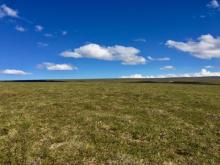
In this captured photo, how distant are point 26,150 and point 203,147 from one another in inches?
446

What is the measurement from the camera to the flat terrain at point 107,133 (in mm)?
16103

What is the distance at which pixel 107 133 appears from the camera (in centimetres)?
2005

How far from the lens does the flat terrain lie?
16103mm

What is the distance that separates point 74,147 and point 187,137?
838cm

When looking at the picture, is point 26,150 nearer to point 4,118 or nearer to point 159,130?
point 4,118

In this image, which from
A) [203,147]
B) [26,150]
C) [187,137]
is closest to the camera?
[26,150]

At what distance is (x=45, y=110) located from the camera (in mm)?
26453

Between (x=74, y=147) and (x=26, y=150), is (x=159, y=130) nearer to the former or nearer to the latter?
(x=74, y=147)

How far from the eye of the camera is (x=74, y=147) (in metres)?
17.2

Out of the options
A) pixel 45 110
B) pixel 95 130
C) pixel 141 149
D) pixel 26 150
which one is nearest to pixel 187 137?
pixel 141 149

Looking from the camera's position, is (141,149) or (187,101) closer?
(141,149)

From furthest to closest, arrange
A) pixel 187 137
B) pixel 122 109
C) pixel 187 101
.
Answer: pixel 187 101 → pixel 122 109 → pixel 187 137

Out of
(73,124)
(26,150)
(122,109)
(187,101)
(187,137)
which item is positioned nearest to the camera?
(26,150)

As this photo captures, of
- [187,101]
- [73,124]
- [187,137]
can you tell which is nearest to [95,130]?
[73,124]
